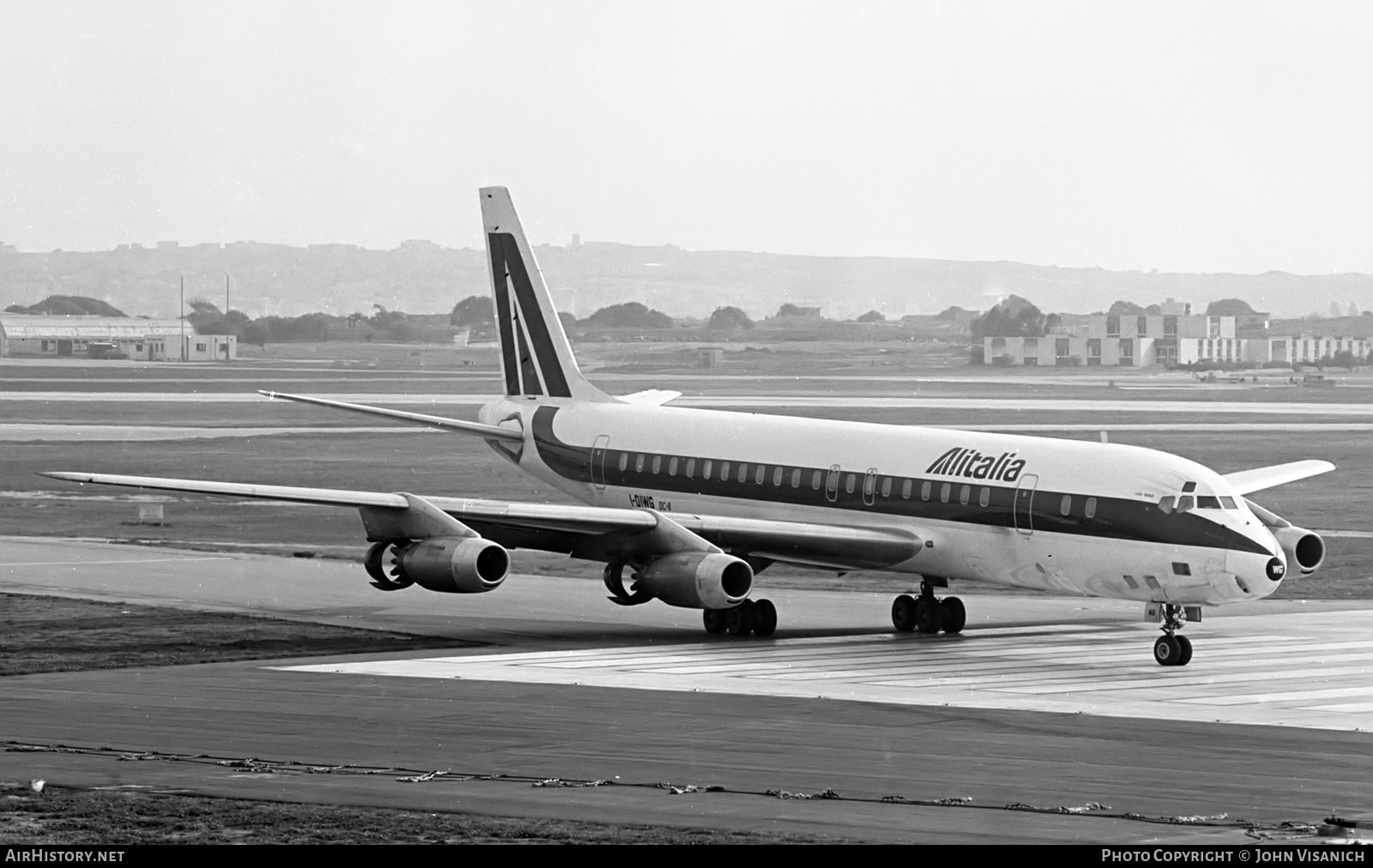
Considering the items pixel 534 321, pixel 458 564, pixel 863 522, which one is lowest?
pixel 458 564

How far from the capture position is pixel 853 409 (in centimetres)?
10612

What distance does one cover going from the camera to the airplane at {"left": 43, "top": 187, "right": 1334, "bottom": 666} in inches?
1334

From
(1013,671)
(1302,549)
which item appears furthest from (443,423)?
(1302,549)

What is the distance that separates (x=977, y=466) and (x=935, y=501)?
999mm

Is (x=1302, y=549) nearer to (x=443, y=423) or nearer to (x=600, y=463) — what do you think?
(x=600, y=463)

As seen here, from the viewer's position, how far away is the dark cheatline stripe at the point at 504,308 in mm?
48375

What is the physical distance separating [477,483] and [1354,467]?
3424 cm

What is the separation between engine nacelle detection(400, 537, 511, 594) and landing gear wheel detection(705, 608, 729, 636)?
4.65 meters

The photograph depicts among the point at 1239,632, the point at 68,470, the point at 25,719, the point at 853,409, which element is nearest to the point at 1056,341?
the point at 853,409

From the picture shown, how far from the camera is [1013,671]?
3269cm

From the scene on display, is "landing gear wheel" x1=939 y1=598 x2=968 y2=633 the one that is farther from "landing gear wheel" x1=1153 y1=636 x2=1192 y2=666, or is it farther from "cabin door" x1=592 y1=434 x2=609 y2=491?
"cabin door" x1=592 y1=434 x2=609 y2=491

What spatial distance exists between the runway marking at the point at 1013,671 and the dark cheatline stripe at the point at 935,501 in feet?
7.08

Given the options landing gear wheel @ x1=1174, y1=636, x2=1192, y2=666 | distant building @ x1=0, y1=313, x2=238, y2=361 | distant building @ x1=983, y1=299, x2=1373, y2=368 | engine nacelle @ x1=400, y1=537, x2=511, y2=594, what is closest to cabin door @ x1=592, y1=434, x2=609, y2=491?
engine nacelle @ x1=400, y1=537, x2=511, y2=594

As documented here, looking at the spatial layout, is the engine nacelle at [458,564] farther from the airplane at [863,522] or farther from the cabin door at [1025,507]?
the cabin door at [1025,507]
